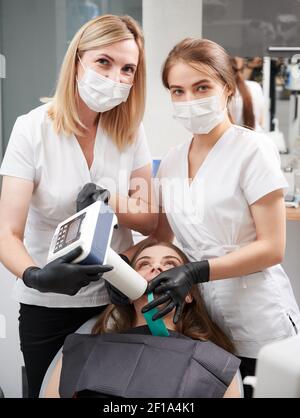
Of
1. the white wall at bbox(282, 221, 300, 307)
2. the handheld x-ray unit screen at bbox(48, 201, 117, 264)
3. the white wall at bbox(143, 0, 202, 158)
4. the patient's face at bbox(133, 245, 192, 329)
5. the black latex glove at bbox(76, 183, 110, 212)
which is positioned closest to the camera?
the handheld x-ray unit screen at bbox(48, 201, 117, 264)

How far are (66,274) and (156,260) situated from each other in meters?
0.40

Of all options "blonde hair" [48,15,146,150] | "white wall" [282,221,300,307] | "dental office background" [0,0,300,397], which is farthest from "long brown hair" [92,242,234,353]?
"white wall" [282,221,300,307]

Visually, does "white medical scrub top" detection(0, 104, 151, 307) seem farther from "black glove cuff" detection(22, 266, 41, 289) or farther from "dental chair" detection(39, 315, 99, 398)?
"black glove cuff" detection(22, 266, 41, 289)

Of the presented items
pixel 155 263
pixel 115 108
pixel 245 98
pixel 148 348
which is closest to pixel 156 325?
pixel 148 348

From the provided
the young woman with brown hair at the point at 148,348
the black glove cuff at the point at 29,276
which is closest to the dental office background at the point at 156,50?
the young woman with brown hair at the point at 148,348

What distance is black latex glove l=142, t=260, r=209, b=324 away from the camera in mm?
1408

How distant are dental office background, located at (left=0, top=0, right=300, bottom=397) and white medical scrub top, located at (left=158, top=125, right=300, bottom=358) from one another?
2.10ft

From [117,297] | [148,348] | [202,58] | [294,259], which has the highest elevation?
[202,58]

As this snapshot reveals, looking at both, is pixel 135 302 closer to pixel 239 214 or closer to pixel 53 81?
pixel 239 214

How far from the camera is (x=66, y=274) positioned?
1.26 m

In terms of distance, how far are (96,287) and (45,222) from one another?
244mm

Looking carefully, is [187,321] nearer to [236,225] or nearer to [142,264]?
[142,264]

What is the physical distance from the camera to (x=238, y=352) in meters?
1.55

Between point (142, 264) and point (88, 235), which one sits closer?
point (88, 235)
